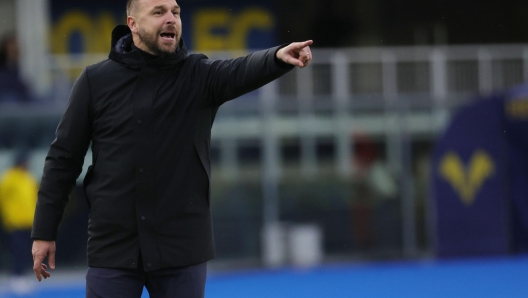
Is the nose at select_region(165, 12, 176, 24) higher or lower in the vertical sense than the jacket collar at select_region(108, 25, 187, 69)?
higher

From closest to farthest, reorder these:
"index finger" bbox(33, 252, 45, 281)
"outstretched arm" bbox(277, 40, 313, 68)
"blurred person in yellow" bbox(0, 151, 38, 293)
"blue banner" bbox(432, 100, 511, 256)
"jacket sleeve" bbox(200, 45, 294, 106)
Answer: "outstretched arm" bbox(277, 40, 313, 68) < "jacket sleeve" bbox(200, 45, 294, 106) < "index finger" bbox(33, 252, 45, 281) < "blurred person in yellow" bbox(0, 151, 38, 293) < "blue banner" bbox(432, 100, 511, 256)

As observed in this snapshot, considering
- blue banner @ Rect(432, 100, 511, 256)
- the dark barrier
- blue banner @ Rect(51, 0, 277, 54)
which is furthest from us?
blue banner @ Rect(51, 0, 277, 54)

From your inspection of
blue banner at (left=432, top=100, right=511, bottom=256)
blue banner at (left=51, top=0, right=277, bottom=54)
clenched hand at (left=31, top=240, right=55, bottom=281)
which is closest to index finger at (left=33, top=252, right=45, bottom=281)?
clenched hand at (left=31, top=240, right=55, bottom=281)

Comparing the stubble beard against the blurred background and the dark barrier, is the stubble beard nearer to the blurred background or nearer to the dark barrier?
the blurred background

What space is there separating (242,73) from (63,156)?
0.85 m

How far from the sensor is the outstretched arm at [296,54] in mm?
4012

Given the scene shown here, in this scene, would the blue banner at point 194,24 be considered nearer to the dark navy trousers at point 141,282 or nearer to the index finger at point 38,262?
the index finger at point 38,262

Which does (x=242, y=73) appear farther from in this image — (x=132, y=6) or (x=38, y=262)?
(x=38, y=262)

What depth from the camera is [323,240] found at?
1773cm

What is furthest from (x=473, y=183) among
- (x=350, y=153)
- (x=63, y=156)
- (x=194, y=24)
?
(x=63, y=156)

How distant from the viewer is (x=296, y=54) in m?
4.07

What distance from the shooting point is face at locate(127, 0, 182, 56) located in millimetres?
4281

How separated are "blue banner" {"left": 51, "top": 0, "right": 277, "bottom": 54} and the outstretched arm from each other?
1753 centimetres

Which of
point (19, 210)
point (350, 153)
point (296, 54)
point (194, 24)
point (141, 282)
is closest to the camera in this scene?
point (296, 54)
